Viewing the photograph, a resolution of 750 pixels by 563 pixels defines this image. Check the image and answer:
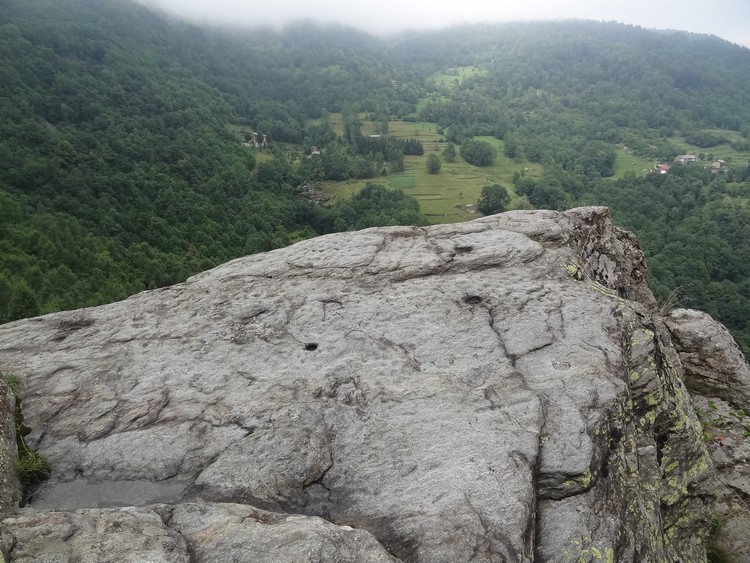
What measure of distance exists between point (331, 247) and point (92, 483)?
8.90 meters

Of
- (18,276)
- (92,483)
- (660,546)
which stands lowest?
(18,276)

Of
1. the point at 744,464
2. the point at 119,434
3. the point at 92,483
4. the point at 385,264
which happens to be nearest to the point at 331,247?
the point at 385,264

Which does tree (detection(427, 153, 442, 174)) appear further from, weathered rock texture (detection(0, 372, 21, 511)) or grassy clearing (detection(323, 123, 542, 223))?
weathered rock texture (detection(0, 372, 21, 511))

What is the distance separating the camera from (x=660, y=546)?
387 inches

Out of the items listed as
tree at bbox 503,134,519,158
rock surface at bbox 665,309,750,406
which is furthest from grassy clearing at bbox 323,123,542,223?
rock surface at bbox 665,309,750,406

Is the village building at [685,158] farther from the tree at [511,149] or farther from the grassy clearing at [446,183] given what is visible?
the tree at [511,149]

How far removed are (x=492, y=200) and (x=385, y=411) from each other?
119 meters

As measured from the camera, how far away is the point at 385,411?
9781 mm

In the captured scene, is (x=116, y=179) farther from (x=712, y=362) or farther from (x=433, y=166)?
(x=712, y=362)

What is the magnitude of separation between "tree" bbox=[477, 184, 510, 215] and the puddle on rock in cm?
11948

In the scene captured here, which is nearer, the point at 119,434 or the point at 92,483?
the point at 92,483

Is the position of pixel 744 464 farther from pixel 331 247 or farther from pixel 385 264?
pixel 331 247

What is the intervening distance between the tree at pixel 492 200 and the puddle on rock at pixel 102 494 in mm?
119478

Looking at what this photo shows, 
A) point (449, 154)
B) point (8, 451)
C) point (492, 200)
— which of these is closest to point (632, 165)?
point (449, 154)
